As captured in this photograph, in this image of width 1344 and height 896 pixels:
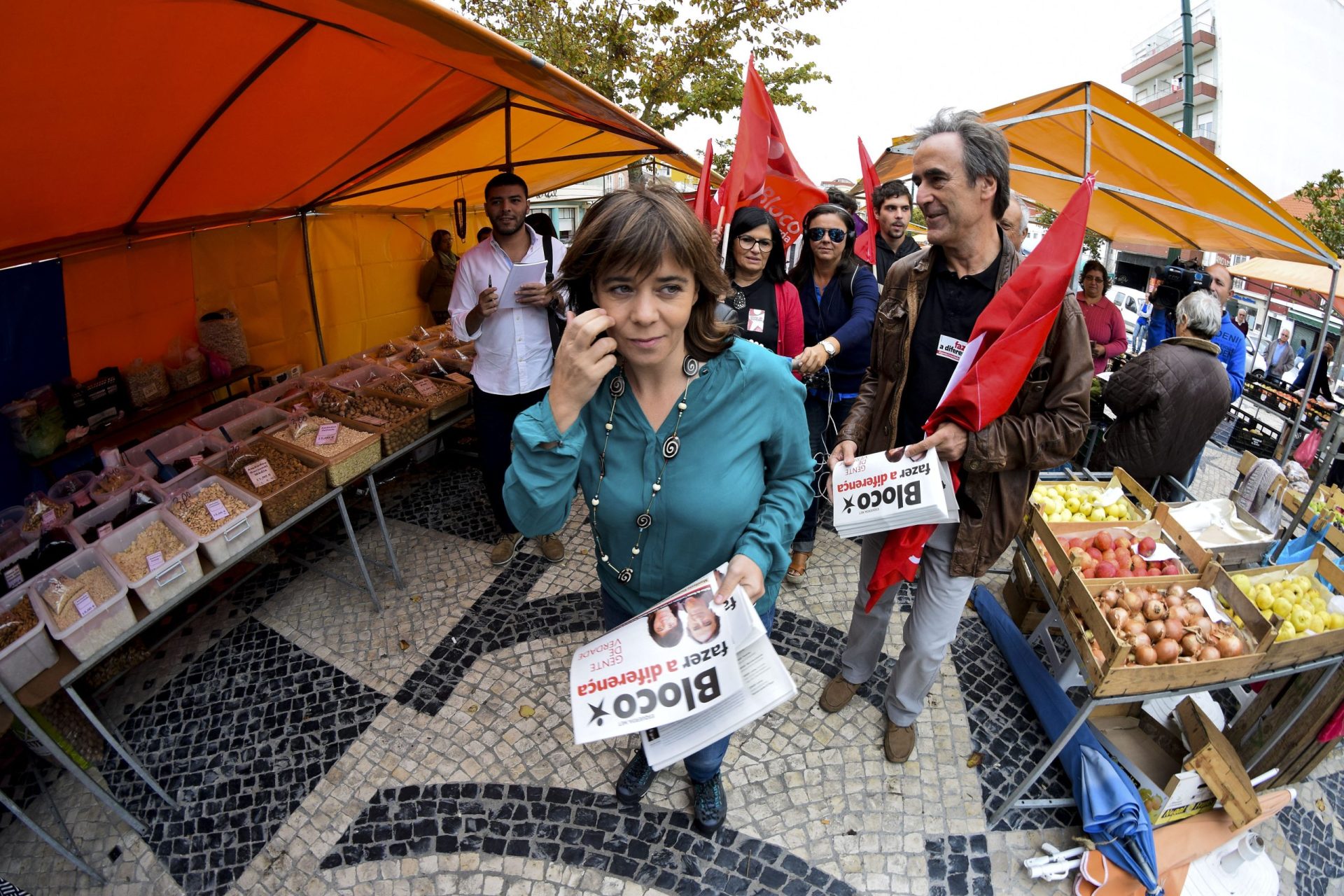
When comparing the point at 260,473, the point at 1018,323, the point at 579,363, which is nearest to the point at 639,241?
the point at 579,363

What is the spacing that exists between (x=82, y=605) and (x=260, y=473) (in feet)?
3.14

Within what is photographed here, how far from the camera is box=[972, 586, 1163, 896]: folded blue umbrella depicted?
7.45 feet

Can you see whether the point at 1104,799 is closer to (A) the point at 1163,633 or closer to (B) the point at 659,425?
(A) the point at 1163,633

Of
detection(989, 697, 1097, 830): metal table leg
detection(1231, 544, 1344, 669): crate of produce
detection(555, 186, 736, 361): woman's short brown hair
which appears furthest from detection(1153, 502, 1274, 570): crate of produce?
detection(555, 186, 736, 361): woman's short brown hair

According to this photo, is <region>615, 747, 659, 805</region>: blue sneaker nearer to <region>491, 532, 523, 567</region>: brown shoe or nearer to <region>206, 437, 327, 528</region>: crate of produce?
<region>491, 532, 523, 567</region>: brown shoe

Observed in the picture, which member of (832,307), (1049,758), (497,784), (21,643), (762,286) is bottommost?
(497,784)

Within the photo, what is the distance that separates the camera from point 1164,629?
2.32m

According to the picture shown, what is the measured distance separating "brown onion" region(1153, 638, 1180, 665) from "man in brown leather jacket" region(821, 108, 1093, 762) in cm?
64

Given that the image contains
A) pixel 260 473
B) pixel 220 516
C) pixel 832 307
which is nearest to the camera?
pixel 220 516

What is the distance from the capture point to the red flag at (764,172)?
3.76m

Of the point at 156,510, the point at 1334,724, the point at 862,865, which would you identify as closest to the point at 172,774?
the point at 156,510

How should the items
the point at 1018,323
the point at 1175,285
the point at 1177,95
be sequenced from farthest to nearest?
the point at 1177,95 → the point at 1175,285 → the point at 1018,323

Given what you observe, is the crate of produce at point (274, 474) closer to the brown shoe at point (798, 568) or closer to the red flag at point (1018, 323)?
the brown shoe at point (798, 568)

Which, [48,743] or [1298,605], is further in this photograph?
[1298,605]
